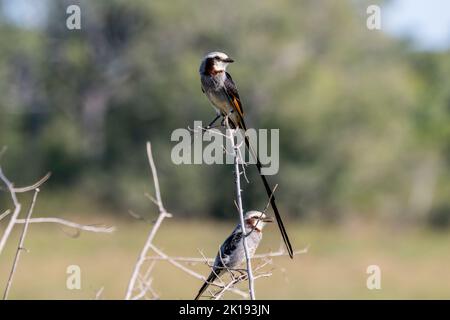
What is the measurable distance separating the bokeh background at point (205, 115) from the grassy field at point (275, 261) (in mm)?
188

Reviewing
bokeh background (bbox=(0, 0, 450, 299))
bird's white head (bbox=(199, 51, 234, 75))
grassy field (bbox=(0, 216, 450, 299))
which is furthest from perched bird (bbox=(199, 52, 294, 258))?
bokeh background (bbox=(0, 0, 450, 299))

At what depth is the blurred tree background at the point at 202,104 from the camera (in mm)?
27250

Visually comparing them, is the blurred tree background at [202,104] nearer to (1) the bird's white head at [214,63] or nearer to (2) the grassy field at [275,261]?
(2) the grassy field at [275,261]

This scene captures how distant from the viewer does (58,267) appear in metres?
20.5

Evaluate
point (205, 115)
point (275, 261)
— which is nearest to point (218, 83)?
point (275, 261)


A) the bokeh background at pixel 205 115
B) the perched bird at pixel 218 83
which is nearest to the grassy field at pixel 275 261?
the bokeh background at pixel 205 115

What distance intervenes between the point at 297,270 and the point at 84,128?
36.2ft

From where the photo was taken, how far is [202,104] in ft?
86.1

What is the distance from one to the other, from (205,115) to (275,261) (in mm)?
8559

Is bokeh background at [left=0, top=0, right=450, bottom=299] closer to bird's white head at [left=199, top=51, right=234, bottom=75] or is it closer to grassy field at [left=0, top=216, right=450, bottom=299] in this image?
grassy field at [left=0, top=216, right=450, bottom=299]

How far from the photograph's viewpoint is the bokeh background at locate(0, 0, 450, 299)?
2709cm

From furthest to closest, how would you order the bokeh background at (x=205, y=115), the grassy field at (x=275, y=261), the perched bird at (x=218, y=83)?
the bokeh background at (x=205, y=115)
the grassy field at (x=275, y=261)
the perched bird at (x=218, y=83)

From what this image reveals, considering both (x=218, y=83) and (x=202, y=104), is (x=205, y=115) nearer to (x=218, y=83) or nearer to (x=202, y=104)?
(x=202, y=104)
